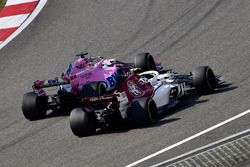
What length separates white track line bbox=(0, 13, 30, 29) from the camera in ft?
70.2

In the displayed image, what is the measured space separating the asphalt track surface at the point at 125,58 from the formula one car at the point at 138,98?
222mm

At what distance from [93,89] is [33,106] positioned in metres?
1.33

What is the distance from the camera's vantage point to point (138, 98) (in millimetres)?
14172

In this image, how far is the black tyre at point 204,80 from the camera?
14578 millimetres

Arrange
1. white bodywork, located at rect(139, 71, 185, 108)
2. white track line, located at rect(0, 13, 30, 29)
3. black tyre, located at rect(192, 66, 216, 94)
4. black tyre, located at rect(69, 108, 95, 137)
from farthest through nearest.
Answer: white track line, located at rect(0, 13, 30, 29), black tyre, located at rect(192, 66, 216, 94), white bodywork, located at rect(139, 71, 185, 108), black tyre, located at rect(69, 108, 95, 137)

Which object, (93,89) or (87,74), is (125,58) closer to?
(87,74)

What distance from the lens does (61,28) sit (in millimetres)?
20953

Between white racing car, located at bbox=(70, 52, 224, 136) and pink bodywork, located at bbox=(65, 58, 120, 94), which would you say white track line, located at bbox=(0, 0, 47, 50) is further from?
white racing car, located at bbox=(70, 52, 224, 136)

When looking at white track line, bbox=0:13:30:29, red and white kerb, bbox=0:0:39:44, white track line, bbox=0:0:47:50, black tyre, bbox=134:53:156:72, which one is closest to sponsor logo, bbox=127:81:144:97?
black tyre, bbox=134:53:156:72

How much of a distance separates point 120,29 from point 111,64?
4.13m

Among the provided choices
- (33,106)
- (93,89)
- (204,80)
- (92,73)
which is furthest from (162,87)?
(33,106)

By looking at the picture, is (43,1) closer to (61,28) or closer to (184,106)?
(61,28)

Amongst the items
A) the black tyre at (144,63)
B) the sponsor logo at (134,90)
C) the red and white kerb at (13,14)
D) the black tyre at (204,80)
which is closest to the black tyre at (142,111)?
the sponsor logo at (134,90)

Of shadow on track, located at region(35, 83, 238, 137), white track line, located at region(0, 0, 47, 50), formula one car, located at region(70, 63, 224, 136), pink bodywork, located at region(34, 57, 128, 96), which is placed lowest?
shadow on track, located at region(35, 83, 238, 137)
